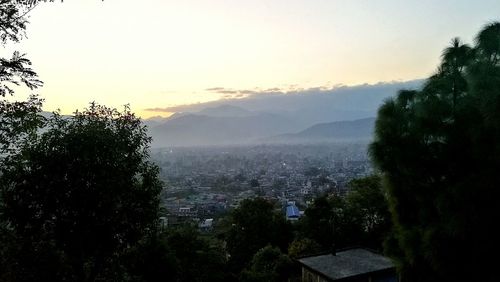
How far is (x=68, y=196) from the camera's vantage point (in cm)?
896

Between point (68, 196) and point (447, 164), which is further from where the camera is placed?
point (68, 196)

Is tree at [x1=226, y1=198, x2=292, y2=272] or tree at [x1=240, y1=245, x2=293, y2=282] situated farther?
tree at [x1=226, y1=198, x2=292, y2=272]

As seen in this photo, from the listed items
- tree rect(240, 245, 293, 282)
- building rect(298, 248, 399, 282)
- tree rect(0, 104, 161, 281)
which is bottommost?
tree rect(240, 245, 293, 282)

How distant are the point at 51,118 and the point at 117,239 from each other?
3.23m

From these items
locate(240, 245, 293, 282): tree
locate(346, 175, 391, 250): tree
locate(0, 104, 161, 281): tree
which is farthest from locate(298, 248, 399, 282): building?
locate(0, 104, 161, 281): tree

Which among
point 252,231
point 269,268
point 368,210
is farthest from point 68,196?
point 368,210

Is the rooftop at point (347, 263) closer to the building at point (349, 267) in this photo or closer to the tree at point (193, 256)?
the building at point (349, 267)

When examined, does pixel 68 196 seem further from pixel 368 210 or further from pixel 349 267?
pixel 368 210

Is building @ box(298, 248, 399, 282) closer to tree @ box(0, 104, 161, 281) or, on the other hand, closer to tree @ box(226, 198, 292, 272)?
tree @ box(0, 104, 161, 281)

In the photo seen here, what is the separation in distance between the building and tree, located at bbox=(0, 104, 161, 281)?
8355 millimetres

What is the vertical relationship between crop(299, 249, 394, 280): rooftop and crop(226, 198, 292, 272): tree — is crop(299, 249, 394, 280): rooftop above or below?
above

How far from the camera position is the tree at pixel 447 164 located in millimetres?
6293

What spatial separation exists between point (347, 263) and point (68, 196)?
1100cm

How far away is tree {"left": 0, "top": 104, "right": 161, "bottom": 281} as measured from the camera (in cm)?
882
